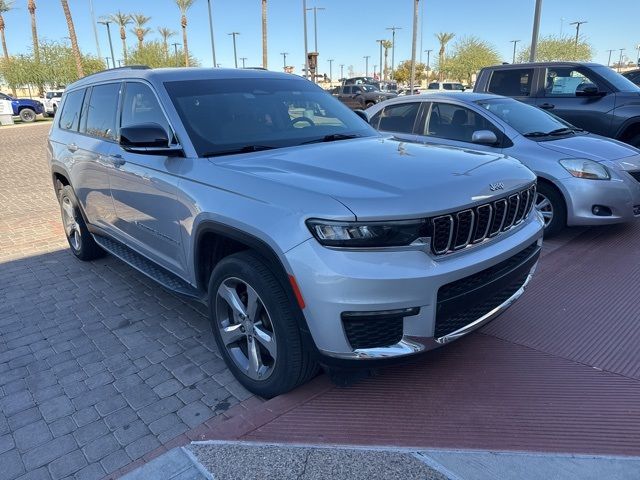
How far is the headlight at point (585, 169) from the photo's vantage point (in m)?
5.29

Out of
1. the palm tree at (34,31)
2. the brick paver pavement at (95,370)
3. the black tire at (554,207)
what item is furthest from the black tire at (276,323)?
the palm tree at (34,31)

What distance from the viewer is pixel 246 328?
2893mm

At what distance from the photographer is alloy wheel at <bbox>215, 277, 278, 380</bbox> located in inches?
109

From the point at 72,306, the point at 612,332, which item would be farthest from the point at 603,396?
the point at 72,306

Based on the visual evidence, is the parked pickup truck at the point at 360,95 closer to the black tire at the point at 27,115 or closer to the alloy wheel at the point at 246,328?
the black tire at the point at 27,115

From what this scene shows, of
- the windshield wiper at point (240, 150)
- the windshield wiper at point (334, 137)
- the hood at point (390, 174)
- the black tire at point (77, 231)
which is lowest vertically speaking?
the black tire at point (77, 231)

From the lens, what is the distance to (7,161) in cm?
1452

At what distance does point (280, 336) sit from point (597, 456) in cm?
163

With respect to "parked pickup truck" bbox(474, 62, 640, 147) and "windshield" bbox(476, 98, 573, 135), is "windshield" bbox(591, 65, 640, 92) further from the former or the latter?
"windshield" bbox(476, 98, 573, 135)

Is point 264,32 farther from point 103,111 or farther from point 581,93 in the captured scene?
point 103,111

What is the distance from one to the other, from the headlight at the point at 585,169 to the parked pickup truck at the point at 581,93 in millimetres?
3027

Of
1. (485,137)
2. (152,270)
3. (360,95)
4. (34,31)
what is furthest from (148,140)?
(34,31)

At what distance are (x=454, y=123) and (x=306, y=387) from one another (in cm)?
439

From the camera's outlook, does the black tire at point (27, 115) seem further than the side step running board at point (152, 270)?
Yes
